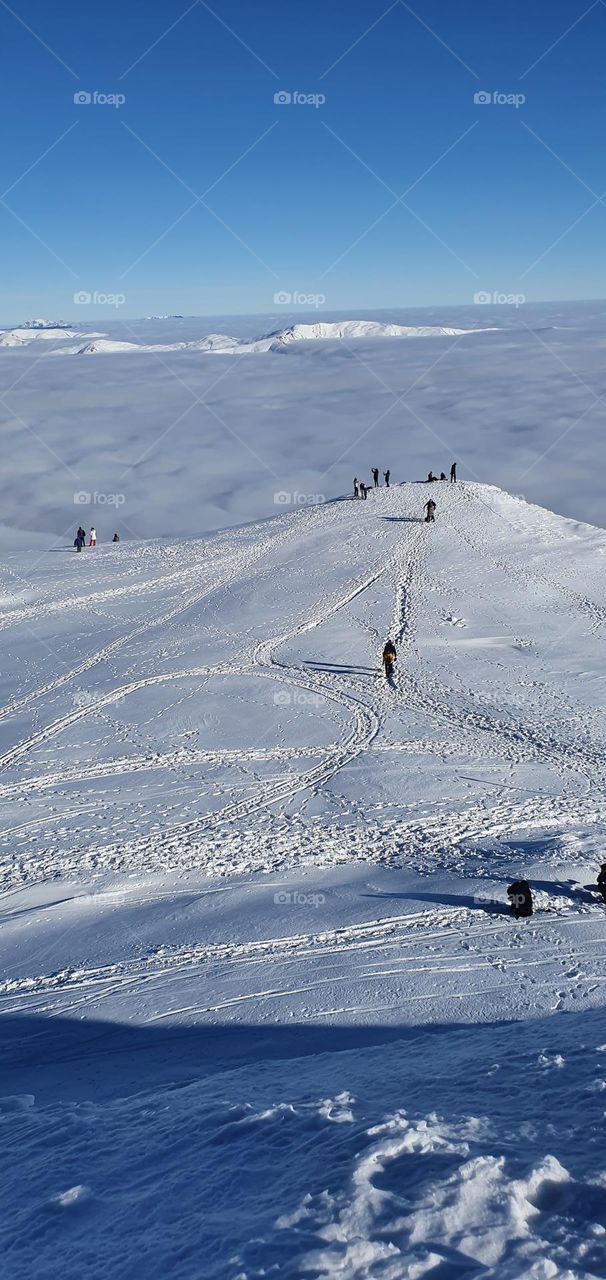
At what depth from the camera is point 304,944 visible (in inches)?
445

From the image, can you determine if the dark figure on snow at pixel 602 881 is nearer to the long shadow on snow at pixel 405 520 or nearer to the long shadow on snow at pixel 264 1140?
the long shadow on snow at pixel 264 1140

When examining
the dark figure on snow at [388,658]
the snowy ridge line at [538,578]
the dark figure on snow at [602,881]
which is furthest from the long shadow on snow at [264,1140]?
the snowy ridge line at [538,578]

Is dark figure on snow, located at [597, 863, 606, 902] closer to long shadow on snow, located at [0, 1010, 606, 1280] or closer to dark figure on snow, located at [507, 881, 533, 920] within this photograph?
dark figure on snow, located at [507, 881, 533, 920]

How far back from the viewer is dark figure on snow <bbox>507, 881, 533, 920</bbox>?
38.1 feet

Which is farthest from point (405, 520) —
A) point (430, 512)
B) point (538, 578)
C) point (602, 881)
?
point (602, 881)

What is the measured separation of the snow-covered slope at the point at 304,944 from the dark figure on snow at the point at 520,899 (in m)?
0.20

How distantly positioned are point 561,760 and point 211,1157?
1219 centimetres

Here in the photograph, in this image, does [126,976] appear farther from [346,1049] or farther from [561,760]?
[561,760]

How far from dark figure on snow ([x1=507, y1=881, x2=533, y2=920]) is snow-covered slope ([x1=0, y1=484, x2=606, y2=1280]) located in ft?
0.65

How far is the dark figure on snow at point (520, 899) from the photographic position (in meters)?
11.6

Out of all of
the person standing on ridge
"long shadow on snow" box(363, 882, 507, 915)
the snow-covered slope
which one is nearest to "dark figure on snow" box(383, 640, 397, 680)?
the snow-covered slope

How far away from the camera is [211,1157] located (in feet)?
22.8

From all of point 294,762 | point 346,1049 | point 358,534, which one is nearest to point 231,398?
point 358,534

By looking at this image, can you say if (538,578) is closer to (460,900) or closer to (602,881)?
(602,881)
